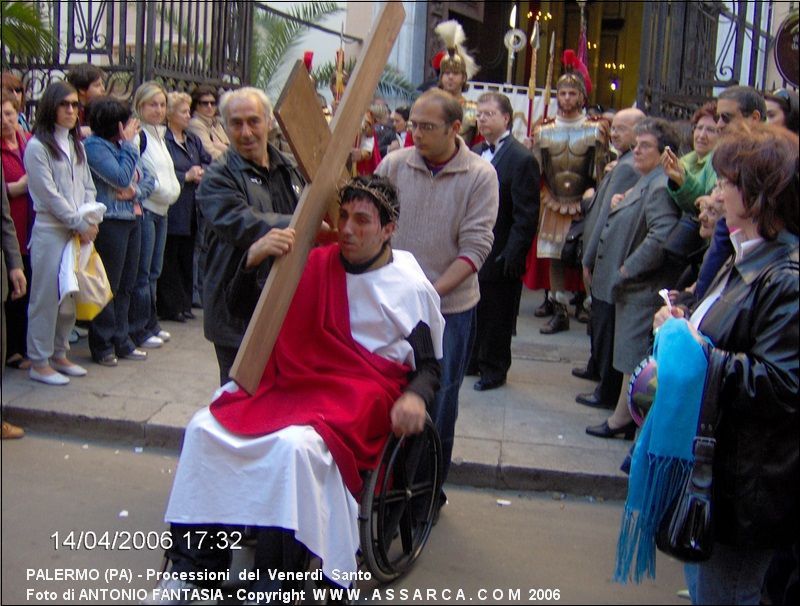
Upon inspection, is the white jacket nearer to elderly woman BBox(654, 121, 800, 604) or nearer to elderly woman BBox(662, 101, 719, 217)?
elderly woman BBox(662, 101, 719, 217)

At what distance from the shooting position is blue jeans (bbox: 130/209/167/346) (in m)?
7.06

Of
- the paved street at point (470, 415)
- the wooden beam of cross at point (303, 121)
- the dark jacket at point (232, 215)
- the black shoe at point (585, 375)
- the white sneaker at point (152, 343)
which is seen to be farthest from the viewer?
the white sneaker at point (152, 343)

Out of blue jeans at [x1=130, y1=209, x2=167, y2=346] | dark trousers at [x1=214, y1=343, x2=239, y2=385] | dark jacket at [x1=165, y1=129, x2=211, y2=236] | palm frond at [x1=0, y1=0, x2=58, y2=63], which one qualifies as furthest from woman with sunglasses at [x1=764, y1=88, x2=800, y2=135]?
palm frond at [x1=0, y1=0, x2=58, y2=63]

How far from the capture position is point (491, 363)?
21.4 feet

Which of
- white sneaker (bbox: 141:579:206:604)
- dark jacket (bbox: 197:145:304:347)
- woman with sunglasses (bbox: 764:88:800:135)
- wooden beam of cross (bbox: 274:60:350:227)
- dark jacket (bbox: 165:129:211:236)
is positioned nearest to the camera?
wooden beam of cross (bbox: 274:60:350:227)

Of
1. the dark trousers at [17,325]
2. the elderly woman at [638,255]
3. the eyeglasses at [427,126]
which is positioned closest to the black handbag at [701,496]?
the eyeglasses at [427,126]

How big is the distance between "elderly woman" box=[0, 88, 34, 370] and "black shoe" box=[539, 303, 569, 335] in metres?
4.27

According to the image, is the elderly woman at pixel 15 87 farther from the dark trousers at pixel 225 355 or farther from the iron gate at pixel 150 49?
the dark trousers at pixel 225 355

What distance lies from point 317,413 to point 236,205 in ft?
3.20

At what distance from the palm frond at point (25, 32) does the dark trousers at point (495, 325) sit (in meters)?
5.29

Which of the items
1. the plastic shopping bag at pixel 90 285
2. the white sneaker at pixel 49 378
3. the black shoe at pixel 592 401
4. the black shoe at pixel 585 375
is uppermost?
the plastic shopping bag at pixel 90 285

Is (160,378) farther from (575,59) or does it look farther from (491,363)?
(575,59)

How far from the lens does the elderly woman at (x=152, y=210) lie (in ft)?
23.2

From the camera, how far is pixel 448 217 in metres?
4.44
